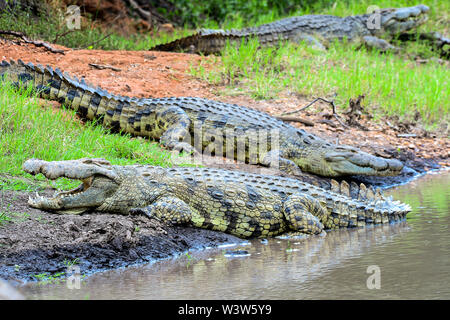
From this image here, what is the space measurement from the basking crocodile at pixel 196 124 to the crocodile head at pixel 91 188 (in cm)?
Result: 228

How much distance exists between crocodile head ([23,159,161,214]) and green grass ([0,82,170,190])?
0.52 meters

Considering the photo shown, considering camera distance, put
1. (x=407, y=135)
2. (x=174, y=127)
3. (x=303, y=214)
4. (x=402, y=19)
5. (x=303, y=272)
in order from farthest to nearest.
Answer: (x=402, y=19), (x=407, y=135), (x=174, y=127), (x=303, y=214), (x=303, y=272)

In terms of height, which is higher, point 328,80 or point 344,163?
point 328,80

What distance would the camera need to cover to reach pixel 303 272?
3.90 metres

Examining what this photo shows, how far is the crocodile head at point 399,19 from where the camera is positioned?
14.2 metres

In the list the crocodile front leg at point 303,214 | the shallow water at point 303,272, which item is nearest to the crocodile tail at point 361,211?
the crocodile front leg at point 303,214

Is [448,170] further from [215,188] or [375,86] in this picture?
[215,188]

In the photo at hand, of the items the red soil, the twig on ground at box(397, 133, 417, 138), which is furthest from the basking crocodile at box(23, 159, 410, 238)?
the twig on ground at box(397, 133, 417, 138)

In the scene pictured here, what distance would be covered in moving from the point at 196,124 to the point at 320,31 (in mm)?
6482

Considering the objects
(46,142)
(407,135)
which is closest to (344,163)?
(407,135)

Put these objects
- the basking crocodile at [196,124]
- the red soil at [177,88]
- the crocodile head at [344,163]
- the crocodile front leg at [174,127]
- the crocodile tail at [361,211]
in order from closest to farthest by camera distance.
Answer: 1. the crocodile tail at [361,211]
2. the crocodile head at [344,163]
3. the crocodile front leg at [174,127]
4. the basking crocodile at [196,124]
5. the red soil at [177,88]

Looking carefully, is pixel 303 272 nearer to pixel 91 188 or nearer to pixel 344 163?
pixel 91 188

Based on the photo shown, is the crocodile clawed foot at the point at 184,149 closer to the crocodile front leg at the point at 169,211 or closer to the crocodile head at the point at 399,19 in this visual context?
A: the crocodile front leg at the point at 169,211
